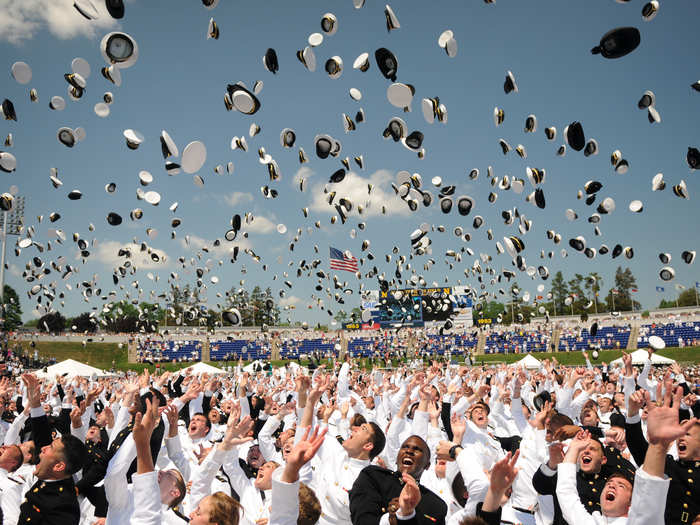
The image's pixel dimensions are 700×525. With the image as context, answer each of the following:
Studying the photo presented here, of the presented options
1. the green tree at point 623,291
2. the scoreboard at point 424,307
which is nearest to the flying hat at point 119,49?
the scoreboard at point 424,307

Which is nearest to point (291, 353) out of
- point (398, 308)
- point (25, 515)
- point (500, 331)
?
point (398, 308)

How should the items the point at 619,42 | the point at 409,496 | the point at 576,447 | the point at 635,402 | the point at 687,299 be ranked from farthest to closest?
1. the point at 687,299
2. the point at 619,42
3. the point at 635,402
4. the point at 576,447
5. the point at 409,496

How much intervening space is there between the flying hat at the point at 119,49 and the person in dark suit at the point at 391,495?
29.8 feet

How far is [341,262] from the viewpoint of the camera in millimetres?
40375

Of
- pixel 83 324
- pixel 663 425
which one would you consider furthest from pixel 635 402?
pixel 83 324

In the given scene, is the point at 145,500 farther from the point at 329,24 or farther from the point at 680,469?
the point at 329,24

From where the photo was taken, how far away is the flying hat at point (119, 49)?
29.2 ft

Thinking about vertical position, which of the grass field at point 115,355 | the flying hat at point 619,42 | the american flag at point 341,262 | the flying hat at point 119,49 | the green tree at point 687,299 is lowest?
the grass field at point 115,355

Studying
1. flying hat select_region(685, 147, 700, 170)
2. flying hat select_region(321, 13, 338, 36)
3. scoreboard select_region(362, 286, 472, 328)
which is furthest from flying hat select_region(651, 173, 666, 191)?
scoreboard select_region(362, 286, 472, 328)

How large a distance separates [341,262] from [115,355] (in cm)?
2984

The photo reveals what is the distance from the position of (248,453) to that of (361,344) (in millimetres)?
52736

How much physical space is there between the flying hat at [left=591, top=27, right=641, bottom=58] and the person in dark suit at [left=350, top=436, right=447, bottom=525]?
836 cm

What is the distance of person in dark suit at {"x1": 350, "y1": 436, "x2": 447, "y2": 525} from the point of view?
124 inches

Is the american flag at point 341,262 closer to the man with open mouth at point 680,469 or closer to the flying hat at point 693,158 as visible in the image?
the flying hat at point 693,158
